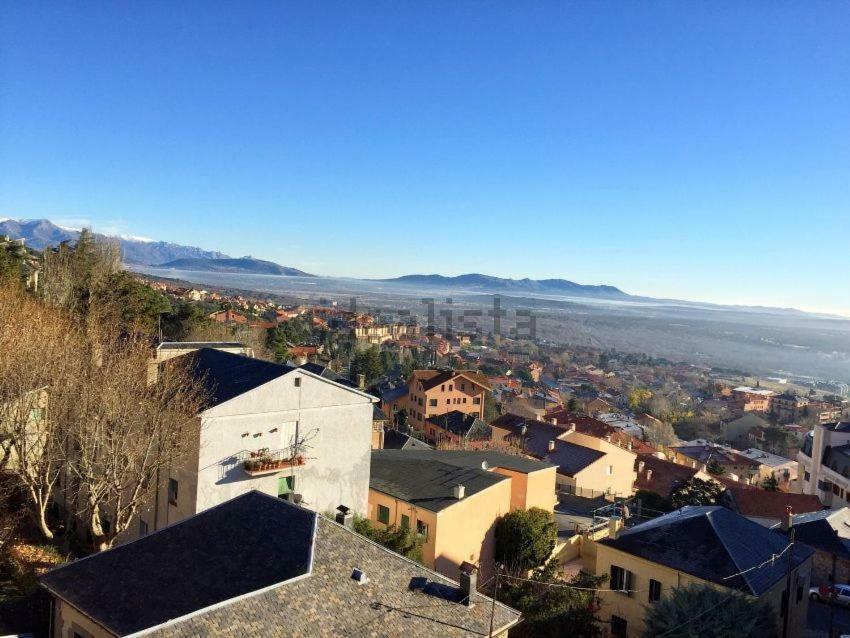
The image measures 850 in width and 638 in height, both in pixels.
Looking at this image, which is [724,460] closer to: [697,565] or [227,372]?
[697,565]

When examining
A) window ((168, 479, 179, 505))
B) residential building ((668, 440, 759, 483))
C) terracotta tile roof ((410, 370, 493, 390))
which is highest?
window ((168, 479, 179, 505))

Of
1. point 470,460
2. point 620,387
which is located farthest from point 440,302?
point 470,460

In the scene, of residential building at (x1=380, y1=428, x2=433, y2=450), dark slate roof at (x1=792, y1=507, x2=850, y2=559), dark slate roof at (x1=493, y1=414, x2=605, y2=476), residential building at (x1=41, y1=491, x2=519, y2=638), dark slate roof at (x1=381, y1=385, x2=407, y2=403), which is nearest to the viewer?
residential building at (x1=41, y1=491, x2=519, y2=638)

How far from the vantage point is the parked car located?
18750 mm

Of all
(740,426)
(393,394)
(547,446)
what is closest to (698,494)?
(547,446)

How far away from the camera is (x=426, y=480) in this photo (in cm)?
1875

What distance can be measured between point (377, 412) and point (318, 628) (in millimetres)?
27642

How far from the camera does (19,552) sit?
13336mm

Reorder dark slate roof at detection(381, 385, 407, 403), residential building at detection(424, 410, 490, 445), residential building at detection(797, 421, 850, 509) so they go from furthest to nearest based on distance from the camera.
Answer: dark slate roof at detection(381, 385, 407, 403), residential building at detection(424, 410, 490, 445), residential building at detection(797, 421, 850, 509)

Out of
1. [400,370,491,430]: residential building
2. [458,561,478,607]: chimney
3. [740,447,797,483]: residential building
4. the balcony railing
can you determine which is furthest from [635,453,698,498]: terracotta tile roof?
[458,561,478,607]: chimney

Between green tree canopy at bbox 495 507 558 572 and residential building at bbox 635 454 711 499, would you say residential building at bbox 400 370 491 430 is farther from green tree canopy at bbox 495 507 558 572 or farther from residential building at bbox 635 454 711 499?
green tree canopy at bbox 495 507 558 572

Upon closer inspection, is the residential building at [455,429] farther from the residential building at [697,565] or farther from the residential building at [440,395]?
the residential building at [697,565]

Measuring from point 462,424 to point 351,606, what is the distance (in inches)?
1466

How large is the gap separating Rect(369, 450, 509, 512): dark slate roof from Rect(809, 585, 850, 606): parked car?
11.0 metres
